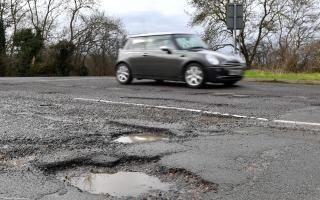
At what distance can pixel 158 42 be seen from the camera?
14938 millimetres

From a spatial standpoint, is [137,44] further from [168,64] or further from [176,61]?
[176,61]

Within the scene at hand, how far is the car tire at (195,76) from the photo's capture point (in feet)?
45.7

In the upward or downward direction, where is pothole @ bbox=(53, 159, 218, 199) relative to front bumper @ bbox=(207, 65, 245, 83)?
downward

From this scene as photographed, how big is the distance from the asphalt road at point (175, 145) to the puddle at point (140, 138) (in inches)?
5.1

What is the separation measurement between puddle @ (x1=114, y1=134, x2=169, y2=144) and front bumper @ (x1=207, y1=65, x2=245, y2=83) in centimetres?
686

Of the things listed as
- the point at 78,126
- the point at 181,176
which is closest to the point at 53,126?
the point at 78,126

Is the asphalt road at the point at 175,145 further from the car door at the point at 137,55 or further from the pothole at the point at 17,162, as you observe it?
the car door at the point at 137,55

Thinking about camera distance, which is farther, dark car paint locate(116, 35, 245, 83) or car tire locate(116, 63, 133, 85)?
car tire locate(116, 63, 133, 85)

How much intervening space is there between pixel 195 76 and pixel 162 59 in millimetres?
1204

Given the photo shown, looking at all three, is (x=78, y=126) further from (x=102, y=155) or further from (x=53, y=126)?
(x=102, y=155)

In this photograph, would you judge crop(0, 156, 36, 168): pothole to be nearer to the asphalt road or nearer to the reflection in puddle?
→ the asphalt road

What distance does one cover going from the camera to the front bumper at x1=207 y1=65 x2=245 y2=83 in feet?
45.1

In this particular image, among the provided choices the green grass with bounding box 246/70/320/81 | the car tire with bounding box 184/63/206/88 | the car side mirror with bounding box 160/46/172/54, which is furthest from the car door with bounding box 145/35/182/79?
the green grass with bounding box 246/70/320/81

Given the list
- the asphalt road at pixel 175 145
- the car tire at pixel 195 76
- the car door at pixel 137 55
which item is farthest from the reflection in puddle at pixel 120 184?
the car door at pixel 137 55
